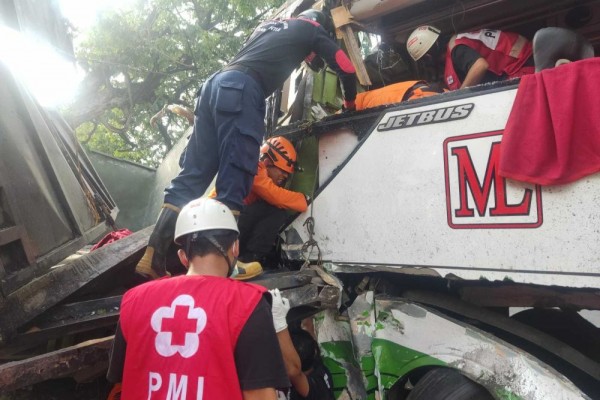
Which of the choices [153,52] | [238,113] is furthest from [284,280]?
[153,52]

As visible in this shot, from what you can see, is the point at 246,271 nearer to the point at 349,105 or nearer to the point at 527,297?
the point at 349,105

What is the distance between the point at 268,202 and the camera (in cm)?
284

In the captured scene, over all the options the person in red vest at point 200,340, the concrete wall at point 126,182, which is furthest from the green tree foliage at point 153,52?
the person in red vest at point 200,340

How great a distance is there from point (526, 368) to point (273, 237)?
1.50 meters

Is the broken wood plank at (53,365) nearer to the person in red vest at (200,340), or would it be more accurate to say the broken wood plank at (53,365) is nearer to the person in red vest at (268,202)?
the person in red vest at (200,340)

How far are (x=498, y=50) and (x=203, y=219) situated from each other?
7.95 feet

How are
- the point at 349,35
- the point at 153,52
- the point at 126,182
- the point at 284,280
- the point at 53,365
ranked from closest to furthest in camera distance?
the point at 53,365
the point at 284,280
the point at 349,35
the point at 126,182
the point at 153,52

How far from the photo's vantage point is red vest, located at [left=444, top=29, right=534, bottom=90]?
308 centimetres

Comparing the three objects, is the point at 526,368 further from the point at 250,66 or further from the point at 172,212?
the point at 250,66

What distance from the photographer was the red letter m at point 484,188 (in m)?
1.97

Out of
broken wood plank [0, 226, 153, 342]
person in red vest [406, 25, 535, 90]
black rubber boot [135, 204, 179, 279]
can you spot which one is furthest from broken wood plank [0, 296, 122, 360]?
person in red vest [406, 25, 535, 90]

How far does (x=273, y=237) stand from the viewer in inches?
112

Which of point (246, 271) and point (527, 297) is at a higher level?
point (246, 271)

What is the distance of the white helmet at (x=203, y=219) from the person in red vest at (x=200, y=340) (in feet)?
0.27
